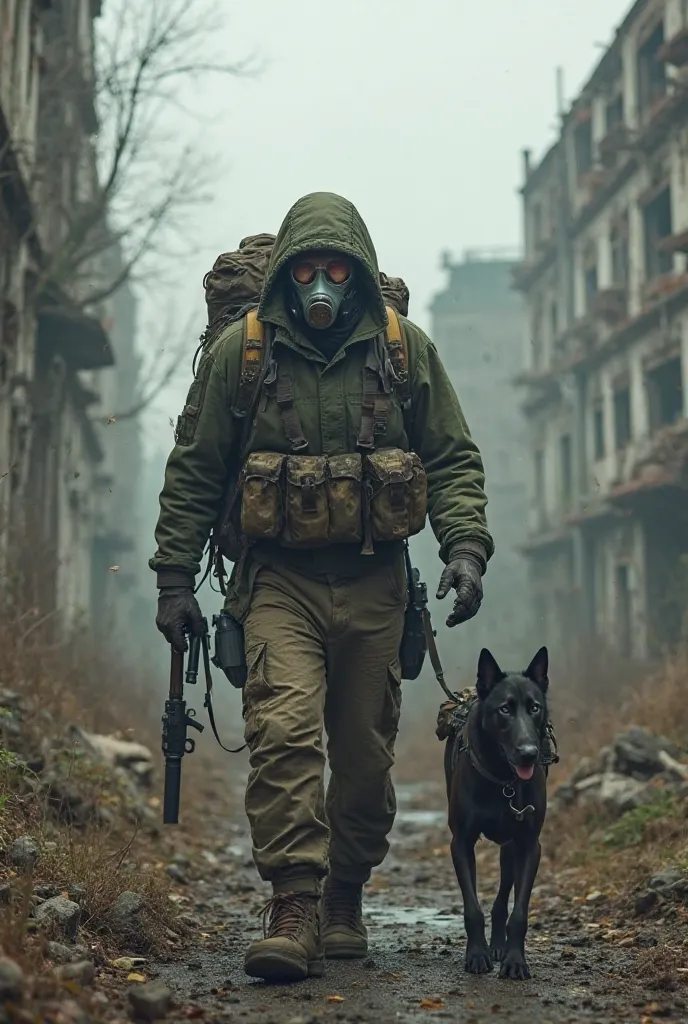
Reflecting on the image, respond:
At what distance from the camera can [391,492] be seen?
5160mm

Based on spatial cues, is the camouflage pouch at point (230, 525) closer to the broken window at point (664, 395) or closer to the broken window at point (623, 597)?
the broken window at point (623, 597)

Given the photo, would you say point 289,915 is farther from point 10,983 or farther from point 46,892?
point 10,983

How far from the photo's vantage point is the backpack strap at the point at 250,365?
524cm

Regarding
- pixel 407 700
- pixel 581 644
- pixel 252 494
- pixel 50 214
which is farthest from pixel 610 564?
pixel 252 494

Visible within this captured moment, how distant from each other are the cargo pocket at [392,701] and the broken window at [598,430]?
22.0 m

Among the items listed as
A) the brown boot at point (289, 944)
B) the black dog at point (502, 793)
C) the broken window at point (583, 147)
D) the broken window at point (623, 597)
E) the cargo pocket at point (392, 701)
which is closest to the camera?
the brown boot at point (289, 944)

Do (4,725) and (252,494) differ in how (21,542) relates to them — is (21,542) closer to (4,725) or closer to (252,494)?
(4,725)

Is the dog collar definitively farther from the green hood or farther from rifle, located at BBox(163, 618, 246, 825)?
the green hood

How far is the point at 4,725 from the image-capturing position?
7.00m

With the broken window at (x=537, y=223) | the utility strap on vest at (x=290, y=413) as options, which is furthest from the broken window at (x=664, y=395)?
the utility strap on vest at (x=290, y=413)

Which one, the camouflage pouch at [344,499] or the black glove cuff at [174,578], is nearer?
the camouflage pouch at [344,499]

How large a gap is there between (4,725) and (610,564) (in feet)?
66.0

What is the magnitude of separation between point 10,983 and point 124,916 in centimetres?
186

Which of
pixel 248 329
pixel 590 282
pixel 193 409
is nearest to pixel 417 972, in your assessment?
pixel 193 409
